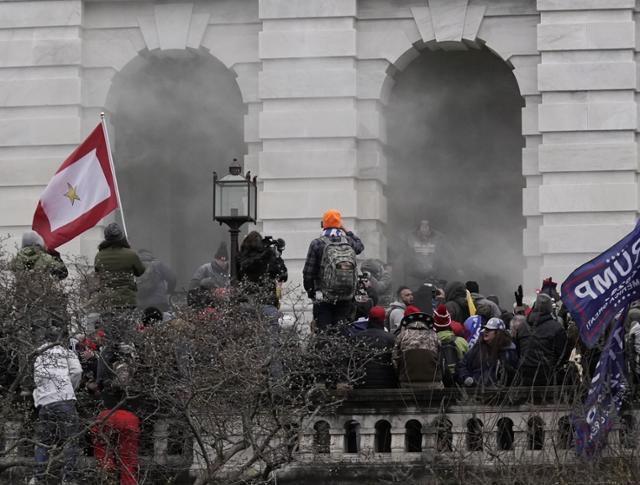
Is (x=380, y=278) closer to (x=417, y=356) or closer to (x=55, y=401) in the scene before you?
(x=417, y=356)

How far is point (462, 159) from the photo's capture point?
38344 millimetres

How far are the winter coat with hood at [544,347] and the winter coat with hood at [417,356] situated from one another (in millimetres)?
1009

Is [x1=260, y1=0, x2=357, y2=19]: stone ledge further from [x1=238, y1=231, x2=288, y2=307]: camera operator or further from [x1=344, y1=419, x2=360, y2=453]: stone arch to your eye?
[x1=344, y1=419, x2=360, y2=453]: stone arch

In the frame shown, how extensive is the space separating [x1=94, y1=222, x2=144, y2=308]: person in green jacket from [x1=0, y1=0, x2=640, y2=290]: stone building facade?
7.51 meters

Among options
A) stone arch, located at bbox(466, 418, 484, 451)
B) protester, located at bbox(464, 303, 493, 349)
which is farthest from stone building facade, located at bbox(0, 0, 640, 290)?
stone arch, located at bbox(466, 418, 484, 451)

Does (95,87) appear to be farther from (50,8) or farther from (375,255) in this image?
(375,255)

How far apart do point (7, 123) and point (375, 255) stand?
6715 millimetres

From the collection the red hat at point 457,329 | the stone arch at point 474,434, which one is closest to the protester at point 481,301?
the red hat at point 457,329

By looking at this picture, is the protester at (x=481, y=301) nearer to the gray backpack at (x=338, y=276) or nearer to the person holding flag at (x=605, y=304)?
the gray backpack at (x=338, y=276)

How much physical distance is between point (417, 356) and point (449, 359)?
164cm

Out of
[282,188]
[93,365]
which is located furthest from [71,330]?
[282,188]

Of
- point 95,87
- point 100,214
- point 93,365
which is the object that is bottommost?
point 93,365

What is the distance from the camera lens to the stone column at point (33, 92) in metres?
34.3

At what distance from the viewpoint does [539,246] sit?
3297 cm
